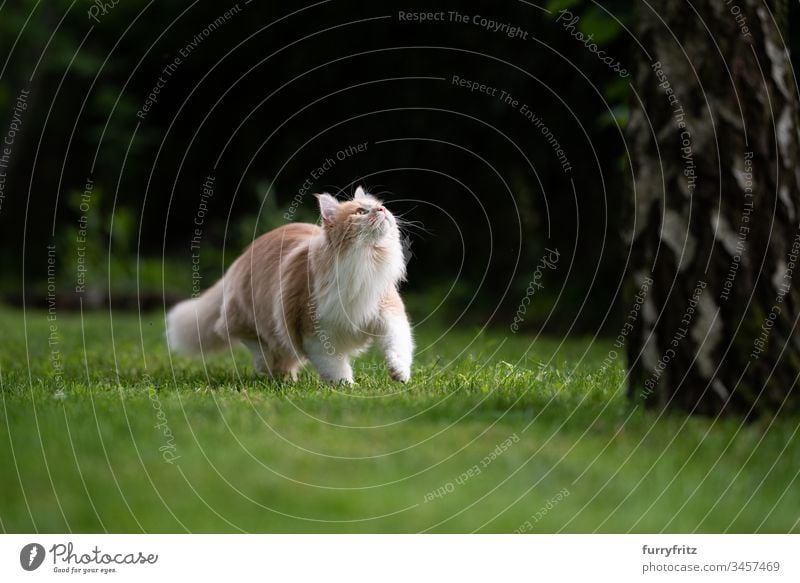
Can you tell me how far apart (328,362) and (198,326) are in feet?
4.61

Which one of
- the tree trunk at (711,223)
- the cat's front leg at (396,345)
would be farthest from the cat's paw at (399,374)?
the tree trunk at (711,223)

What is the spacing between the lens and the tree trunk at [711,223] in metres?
4.05

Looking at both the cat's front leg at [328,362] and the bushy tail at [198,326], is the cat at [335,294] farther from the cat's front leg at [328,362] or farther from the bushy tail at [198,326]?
the bushy tail at [198,326]

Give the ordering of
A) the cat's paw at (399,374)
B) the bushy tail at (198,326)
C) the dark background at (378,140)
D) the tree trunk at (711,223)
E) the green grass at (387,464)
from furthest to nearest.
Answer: the dark background at (378,140), the bushy tail at (198,326), the cat's paw at (399,374), the tree trunk at (711,223), the green grass at (387,464)

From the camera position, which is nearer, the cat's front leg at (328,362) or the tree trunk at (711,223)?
the tree trunk at (711,223)

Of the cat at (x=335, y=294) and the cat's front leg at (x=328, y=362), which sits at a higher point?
the cat at (x=335, y=294)

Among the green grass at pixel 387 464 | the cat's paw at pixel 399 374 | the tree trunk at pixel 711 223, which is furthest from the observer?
the cat's paw at pixel 399 374

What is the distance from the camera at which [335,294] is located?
528 cm

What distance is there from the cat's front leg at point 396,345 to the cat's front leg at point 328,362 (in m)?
0.23

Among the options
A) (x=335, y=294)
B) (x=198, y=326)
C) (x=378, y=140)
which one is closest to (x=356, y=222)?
→ (x=335, y=294)

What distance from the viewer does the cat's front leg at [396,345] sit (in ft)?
17.2

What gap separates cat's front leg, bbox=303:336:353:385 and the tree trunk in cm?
174
